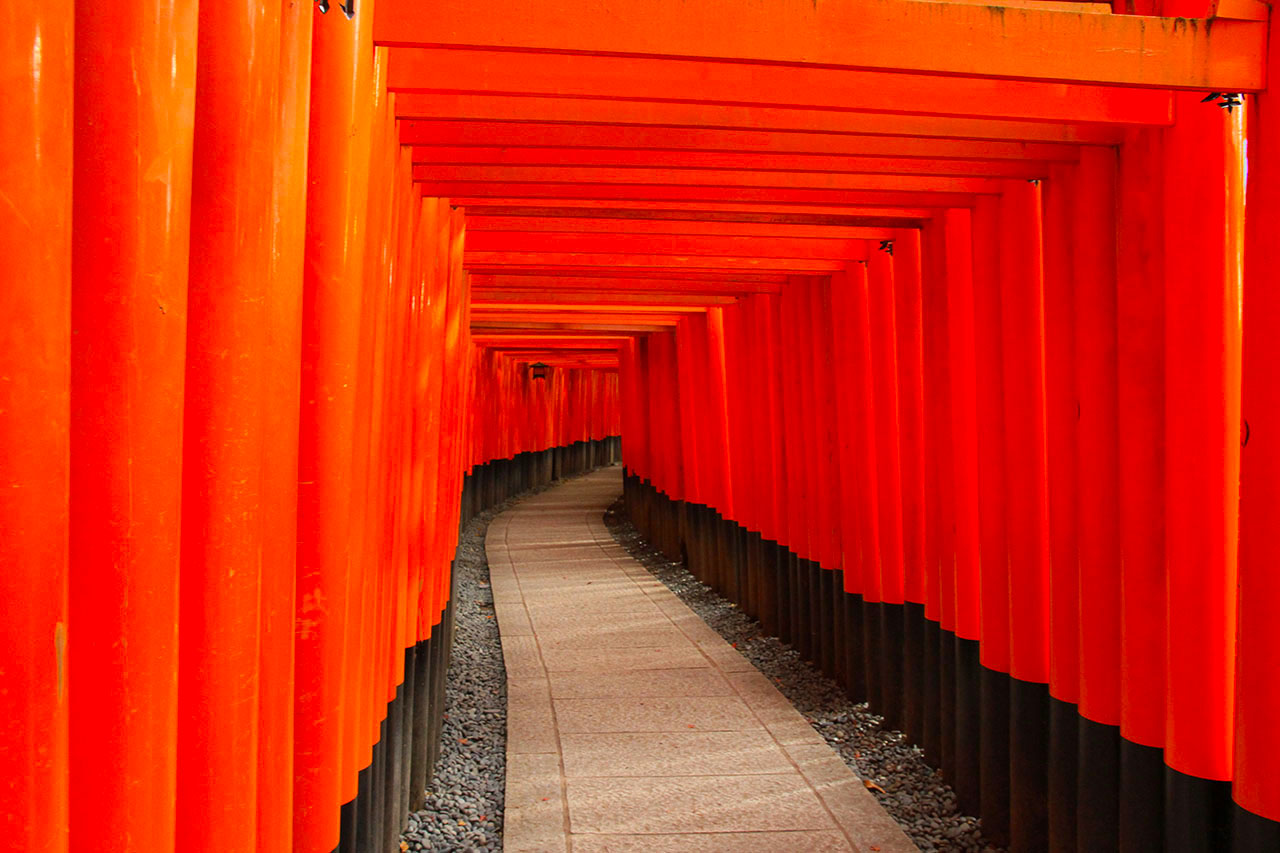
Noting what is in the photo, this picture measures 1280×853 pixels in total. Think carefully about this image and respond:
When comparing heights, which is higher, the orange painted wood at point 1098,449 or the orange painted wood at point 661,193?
the orange painted wood at point 661,193

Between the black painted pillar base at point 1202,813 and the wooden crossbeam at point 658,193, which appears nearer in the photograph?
the black painted pillar base at point 1202,813

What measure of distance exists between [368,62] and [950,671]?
4.48m

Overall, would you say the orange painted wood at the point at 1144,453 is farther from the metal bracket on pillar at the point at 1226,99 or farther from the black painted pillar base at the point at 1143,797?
the metal bracket on pillar at the point at 1226,99

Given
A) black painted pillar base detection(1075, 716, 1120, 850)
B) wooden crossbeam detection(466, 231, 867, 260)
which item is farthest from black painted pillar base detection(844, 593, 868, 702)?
black painted pillar base detection(1075, 716, 1120, 850)

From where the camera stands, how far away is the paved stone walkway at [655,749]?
4887 mm

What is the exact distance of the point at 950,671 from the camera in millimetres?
5613

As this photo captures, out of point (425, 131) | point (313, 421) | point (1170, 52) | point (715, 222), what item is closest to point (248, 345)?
point (313, 421)

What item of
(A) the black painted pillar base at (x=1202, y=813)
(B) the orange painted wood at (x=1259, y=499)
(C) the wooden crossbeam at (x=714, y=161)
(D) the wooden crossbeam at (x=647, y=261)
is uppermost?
(C) the wooden crossbeam at (x=714, y=161)

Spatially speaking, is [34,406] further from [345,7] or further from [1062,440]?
[1062,440]

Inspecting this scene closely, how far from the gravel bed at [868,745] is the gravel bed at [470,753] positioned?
6.87 feet

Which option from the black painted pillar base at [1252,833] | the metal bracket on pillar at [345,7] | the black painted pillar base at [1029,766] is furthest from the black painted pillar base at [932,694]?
the metal bracket on pillar at [345,7]

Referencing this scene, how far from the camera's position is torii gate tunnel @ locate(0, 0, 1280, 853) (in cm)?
147

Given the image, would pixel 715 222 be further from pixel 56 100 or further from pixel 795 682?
pixel 56 100

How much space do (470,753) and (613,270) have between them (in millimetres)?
3609
